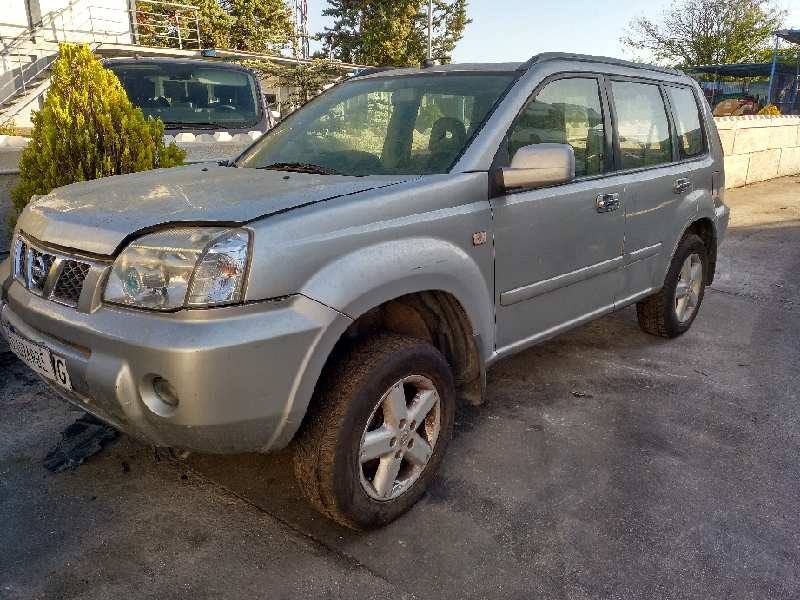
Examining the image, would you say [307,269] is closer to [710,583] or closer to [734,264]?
[710,583]

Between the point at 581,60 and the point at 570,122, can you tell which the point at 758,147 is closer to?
the point at 581,60

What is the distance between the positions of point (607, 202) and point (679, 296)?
1514mm

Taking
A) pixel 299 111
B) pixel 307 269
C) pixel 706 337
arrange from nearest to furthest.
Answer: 1. pixel 307 269
2. pixel 299 111
3. pixel 706 337

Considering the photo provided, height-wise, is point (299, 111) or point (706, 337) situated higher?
point (299, 111)

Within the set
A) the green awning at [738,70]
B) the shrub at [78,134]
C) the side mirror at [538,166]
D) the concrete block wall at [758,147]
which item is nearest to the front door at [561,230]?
the side mirror at [538,166]

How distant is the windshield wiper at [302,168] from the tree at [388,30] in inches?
1449

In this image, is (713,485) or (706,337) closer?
(713,485)

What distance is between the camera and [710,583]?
221 centimetres

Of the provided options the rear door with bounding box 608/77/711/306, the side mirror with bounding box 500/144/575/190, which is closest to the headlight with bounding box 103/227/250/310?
the side mirror with bounding box 500/144/575/190

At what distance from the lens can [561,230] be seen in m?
3.08

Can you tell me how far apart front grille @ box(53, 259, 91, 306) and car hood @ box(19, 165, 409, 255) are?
2.5 inches

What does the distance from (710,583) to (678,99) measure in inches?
122

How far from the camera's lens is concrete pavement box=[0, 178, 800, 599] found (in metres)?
2.23

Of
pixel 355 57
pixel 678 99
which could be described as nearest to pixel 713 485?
pixel 678 99
